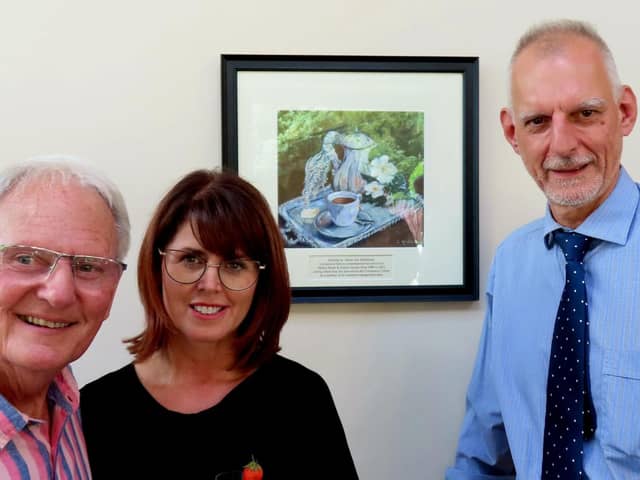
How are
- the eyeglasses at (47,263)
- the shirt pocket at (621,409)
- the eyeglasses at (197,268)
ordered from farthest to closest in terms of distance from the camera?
the eyeglasses at (197,268), the shirt pocket at (621,409), the eyeglasses at (47,263)

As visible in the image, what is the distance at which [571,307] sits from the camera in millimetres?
1239

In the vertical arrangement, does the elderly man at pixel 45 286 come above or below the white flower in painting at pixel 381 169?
below

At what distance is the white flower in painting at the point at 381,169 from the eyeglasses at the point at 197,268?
572 millimetres

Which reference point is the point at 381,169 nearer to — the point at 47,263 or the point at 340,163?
the point at 340,163

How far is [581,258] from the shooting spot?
4.10 feet

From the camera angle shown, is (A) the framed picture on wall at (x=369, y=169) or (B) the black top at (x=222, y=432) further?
(A) the framed picture on wall at (x=369, y=169)

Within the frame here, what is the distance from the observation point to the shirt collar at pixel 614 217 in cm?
122

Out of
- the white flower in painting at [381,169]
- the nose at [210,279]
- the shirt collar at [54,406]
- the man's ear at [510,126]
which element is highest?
the man's ear at [510,126]

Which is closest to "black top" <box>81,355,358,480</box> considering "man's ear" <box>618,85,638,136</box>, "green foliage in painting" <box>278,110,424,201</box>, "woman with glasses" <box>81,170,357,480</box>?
"woman with glasses" <box>81,170,357,480</box>

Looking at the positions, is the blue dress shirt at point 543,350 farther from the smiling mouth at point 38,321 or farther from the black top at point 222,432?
the smiling mouth at point 38,321

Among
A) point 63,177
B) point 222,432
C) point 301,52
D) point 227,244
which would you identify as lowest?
point 222,432

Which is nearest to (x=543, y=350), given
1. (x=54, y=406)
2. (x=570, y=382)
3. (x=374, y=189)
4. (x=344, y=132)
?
(x=570, y=382)

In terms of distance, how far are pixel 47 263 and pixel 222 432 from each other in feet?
1.61

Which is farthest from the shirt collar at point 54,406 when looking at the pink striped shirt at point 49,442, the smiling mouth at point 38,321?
the smiling mouth at point 38,321
